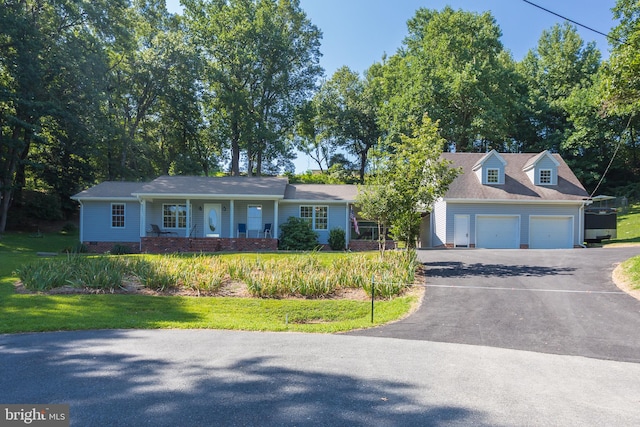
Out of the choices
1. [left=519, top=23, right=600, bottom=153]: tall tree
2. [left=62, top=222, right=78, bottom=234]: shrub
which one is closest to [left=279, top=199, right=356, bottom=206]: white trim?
[left=62, top=222, right=78, bottom=234]: shrub

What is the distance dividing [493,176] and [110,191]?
73.1 ft

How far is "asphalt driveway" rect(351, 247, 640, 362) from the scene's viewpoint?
6.59 metres

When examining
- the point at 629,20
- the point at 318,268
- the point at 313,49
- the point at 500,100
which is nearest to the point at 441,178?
the point at 318,268

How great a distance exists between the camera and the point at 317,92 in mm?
39125

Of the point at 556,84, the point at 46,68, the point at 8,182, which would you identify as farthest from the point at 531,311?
the point at 556,84

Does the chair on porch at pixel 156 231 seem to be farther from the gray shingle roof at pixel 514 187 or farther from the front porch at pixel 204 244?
the gray shingle roof at pixel 514 187

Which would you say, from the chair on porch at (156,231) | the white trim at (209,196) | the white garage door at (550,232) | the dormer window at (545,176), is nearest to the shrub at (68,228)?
the chair on porch at (156,231)

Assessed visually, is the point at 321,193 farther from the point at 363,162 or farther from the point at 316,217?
the point at 363,162

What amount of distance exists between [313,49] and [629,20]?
28230 mm

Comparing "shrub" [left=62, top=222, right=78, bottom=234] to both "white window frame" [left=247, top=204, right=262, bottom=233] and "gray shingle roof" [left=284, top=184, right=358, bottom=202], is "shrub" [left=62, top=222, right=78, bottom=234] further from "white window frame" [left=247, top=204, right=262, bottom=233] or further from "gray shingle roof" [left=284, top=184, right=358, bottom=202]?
"gray shingle roof" [left=284, top=184, right=358, bottom=202]

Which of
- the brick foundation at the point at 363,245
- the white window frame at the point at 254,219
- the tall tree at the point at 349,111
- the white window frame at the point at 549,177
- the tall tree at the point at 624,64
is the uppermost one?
the tall tree at the point at 349,111

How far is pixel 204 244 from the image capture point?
19234mm

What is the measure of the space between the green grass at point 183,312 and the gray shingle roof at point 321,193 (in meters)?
11.8

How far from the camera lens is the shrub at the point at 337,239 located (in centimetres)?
2020
